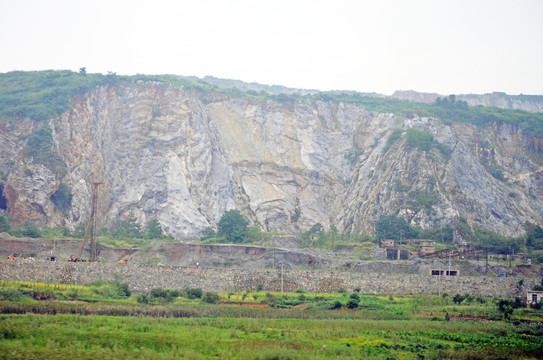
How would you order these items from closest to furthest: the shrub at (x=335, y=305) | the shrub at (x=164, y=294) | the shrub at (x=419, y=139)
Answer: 1. the shrub at (x=335, y=305)
2. the shrub at (x=164, y=294)
3. the shrub at (x=419, y=139)

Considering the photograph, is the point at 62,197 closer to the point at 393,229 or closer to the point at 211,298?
the point at 211,298

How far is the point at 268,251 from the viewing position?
7050 centimetres

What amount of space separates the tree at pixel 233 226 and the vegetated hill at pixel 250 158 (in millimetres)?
3238

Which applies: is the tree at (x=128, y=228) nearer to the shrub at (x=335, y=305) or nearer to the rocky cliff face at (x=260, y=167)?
the rocky cliff face at (x=260, y=167)

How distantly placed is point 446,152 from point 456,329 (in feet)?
168

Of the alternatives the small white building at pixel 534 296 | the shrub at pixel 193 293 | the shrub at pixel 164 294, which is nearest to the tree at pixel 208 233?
the shrub at pixel 193 293

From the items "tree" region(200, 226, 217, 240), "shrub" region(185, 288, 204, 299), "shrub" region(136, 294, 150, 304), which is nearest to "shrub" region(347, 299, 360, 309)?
"shrub" region(185, 288, 204, 299)

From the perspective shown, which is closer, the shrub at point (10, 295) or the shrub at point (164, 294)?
the shrub at point (10, 295)

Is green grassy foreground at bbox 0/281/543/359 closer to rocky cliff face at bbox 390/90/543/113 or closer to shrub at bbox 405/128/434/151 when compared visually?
shrub at bbox 405/128/434/151

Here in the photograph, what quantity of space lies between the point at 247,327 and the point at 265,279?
19.6 m

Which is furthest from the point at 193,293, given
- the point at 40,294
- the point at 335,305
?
the point at 40,294

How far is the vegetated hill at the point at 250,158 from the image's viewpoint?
8050 cm

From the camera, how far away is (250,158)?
306ft

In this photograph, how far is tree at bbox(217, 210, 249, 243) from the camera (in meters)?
77.2
